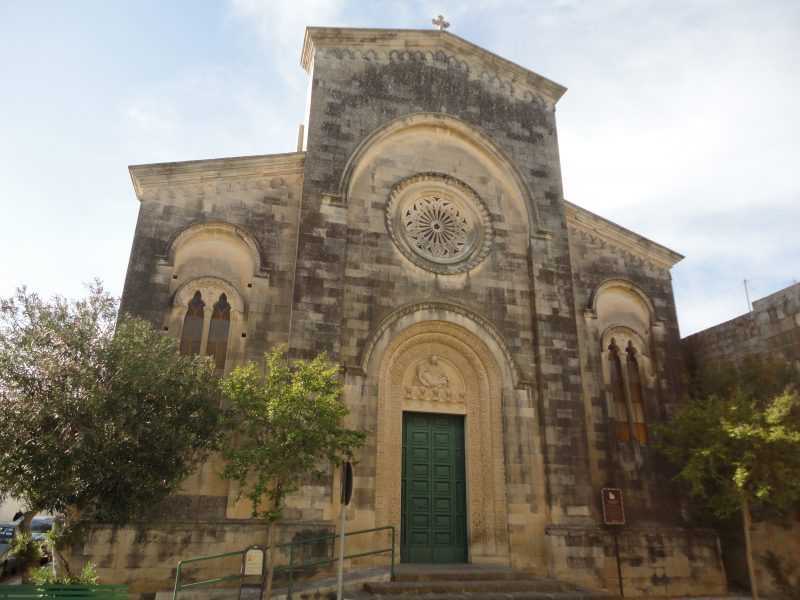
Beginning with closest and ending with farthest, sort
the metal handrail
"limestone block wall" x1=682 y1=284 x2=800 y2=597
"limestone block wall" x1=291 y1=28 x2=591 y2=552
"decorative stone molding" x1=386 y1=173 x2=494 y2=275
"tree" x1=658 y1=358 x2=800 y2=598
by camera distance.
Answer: the metal handrail, "tree" x1=658 y1=358 x2=800 y2=598, "limestone block wall" x1=291 y1=28 x2=591 y2=552, "limestone block wall" x1=682 y1=284 x2=800 y2=597, "decorative stone molding" x1=386 y1=173 x2=494 y2=275

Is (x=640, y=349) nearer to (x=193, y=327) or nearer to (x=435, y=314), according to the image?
(x=435, y=314)

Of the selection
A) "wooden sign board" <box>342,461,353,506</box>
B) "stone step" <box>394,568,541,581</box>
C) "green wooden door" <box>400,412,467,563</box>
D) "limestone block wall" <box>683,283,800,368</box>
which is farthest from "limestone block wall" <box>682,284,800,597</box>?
"wooden sign board" <box>342,461,353,506</box>

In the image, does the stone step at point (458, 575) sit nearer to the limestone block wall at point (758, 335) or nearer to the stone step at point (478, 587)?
the stone step at point (478, 587)

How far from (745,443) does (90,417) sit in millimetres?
12822

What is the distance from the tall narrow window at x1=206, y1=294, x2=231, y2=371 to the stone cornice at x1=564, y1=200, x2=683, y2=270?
9.70 meters

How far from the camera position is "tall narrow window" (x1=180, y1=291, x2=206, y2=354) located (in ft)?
43.7

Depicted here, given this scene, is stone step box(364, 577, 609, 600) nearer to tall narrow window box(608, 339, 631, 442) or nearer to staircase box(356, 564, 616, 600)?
staircase box(356, 564, 616, 600)

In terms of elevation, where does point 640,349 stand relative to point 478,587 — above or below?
above

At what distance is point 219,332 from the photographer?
535 inches

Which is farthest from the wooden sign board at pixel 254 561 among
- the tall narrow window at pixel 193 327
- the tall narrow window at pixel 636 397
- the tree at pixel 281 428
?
the tall narrow window at pixel 636 397

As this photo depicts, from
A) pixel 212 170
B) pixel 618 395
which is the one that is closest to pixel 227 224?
pixel 212 170

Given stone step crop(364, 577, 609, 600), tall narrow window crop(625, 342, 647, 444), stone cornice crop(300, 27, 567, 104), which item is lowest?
stone step crop(364, 577, 609, 600)

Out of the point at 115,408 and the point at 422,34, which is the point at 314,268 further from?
the point at 422,34

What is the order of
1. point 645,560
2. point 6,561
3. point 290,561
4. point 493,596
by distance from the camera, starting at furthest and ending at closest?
point 6,561, point 645,560, point 290,561, point 493,596
